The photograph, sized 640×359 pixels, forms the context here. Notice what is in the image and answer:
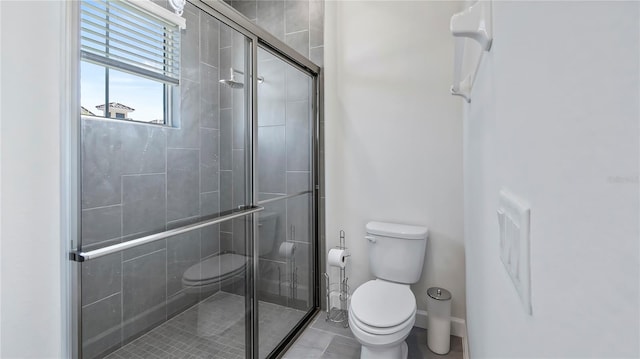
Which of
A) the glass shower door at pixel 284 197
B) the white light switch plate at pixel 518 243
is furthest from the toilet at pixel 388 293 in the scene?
the white light switch plate at pixel 518 243

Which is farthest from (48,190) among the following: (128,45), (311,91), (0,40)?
(311,91)

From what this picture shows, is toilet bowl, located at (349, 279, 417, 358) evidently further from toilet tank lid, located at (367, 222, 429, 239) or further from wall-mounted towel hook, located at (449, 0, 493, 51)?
wall-mounted towel hook, located at (449, 0, 493, 51)

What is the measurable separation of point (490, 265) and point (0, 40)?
4.49 feet

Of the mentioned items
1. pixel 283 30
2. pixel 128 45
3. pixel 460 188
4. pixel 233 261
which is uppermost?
pixel 283 30

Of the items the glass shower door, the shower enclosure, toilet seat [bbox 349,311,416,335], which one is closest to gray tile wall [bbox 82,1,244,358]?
the shower enclosure

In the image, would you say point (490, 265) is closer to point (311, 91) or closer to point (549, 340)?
point (549, 340)

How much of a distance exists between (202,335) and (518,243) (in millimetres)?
1533

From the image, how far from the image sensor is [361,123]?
226 centimetres

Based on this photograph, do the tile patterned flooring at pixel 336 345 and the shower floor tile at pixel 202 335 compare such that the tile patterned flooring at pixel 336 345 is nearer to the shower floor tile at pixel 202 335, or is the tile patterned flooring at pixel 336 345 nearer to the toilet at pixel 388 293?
the toilet at pixel 388 293

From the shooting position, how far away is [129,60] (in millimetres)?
1163

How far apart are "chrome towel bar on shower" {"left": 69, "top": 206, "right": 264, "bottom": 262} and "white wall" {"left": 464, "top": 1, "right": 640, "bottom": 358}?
45.6 inches

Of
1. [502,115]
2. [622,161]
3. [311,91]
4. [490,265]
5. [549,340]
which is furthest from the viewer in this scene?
[311,91]

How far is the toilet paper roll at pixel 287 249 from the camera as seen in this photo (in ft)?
6.67

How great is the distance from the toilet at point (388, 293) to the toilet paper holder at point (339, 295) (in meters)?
0.32
